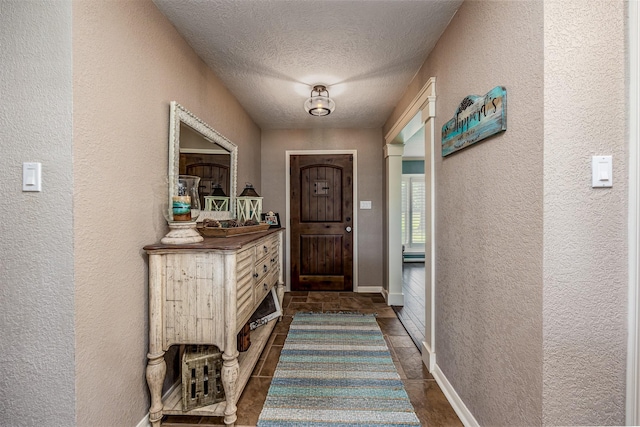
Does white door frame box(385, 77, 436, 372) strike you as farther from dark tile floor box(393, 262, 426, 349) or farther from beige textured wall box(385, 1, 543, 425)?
dark tile floor box(393, 262, 426, 349)

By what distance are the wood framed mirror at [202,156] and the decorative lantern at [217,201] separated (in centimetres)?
3

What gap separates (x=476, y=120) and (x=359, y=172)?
2741mm

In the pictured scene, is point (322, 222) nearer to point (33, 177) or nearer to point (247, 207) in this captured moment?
point (247, 207)

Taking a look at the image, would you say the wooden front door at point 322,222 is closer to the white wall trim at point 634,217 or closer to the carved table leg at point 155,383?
the carved table leg at point 155,383

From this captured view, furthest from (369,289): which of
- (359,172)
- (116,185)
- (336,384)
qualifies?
(116,185)

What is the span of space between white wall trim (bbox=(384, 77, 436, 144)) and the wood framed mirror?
5.50 ft

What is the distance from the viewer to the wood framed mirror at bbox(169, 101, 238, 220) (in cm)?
180

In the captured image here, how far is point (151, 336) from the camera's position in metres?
1.53

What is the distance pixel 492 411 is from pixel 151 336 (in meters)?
1.71

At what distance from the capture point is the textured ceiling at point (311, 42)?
1.70 metres

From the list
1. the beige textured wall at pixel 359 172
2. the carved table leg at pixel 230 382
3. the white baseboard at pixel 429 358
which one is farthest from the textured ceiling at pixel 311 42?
the white baseboard at pixel 429 358

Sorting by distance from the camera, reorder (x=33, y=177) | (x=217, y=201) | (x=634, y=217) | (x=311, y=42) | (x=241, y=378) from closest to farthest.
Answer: (x=634, y=217)
(x=33, y=177)
(x=241, y=378)
(x=311, y=42)
(x=217, y=201)

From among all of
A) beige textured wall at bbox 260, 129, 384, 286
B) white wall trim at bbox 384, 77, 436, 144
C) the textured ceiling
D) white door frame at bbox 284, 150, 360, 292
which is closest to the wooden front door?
white door frame at bbox 284, 150, 360, 292

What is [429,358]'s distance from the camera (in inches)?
84.4
